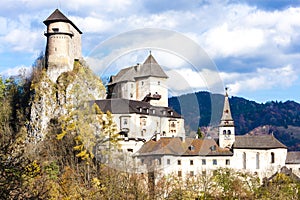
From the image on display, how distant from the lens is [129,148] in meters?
51.8

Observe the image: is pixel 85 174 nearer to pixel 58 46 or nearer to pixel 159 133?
pixel 159 133

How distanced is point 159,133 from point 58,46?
18.1 meters

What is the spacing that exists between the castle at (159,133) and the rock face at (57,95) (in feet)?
4.56

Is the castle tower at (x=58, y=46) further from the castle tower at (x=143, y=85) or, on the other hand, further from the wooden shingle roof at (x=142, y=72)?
the castle tower at (x=143, y=85)

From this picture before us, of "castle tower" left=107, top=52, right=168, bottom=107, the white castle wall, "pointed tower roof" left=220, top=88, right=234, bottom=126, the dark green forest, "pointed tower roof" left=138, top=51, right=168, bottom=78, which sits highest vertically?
the white castle wall

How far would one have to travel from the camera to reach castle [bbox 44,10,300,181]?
2005 inches

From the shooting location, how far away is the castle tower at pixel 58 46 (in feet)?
198

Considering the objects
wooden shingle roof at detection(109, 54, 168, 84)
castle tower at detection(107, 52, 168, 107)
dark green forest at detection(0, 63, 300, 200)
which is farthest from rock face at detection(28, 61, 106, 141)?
wooden shingle roof at detection(109, 54, 168, 84)

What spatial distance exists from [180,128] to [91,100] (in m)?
11.3

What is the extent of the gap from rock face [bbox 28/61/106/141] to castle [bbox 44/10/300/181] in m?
1.39

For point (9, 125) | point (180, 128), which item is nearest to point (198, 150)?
A: point (180, 128)

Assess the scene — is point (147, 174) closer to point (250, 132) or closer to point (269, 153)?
point (269, 153)

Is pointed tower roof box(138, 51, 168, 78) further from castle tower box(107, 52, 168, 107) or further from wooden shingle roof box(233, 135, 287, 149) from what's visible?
wooden shingle roof box(233, 135, 287, 149)

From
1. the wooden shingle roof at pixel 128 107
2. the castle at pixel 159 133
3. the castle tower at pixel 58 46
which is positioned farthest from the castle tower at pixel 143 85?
the castle tower at pixel 58 46
